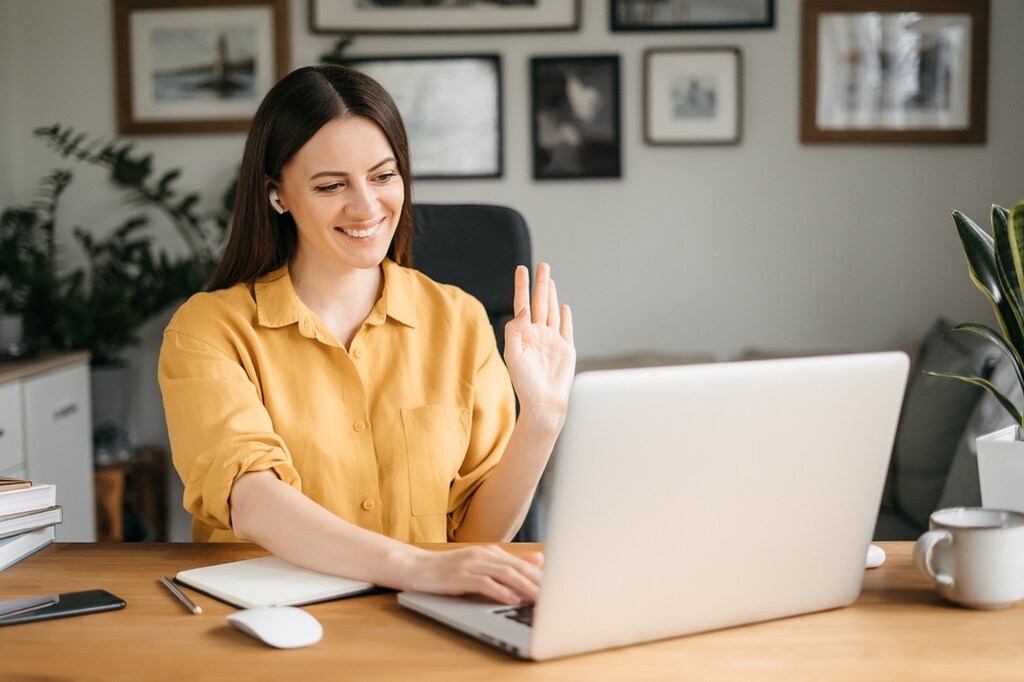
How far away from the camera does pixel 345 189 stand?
59.9 inches

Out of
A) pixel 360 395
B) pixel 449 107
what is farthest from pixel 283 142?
pixel 449 107

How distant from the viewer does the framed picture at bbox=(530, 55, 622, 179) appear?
3.39 meters

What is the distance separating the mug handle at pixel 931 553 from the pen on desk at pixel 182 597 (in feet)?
2.22

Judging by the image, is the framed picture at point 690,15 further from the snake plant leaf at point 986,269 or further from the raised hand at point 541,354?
the snake plant leaf at point 986,269

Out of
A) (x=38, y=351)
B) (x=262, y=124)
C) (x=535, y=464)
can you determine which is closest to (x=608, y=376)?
(x=535, y=464)

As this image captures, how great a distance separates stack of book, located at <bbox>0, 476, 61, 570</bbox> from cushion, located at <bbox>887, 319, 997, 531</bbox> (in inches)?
76.9

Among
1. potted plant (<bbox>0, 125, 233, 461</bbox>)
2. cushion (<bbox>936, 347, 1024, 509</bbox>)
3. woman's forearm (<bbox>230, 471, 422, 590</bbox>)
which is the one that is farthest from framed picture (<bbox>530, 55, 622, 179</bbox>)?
woman's forearm (<bbox>230, 471, 422, 590</bbox>)

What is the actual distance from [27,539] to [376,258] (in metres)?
0.57

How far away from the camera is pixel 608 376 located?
2.82ft

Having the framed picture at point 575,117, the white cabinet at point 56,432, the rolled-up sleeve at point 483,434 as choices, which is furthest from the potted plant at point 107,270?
the rolled-up sleeve at point 483,434

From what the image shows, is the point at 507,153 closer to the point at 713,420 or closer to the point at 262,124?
the point at 262,124

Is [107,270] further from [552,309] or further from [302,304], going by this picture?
[552,309]

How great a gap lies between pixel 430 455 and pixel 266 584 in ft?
1.56

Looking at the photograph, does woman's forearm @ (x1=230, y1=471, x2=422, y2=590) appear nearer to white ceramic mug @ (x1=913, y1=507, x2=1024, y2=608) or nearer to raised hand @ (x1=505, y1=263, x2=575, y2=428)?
raised hand @ (x1=505, y1=263, x2=575, y2=428)
